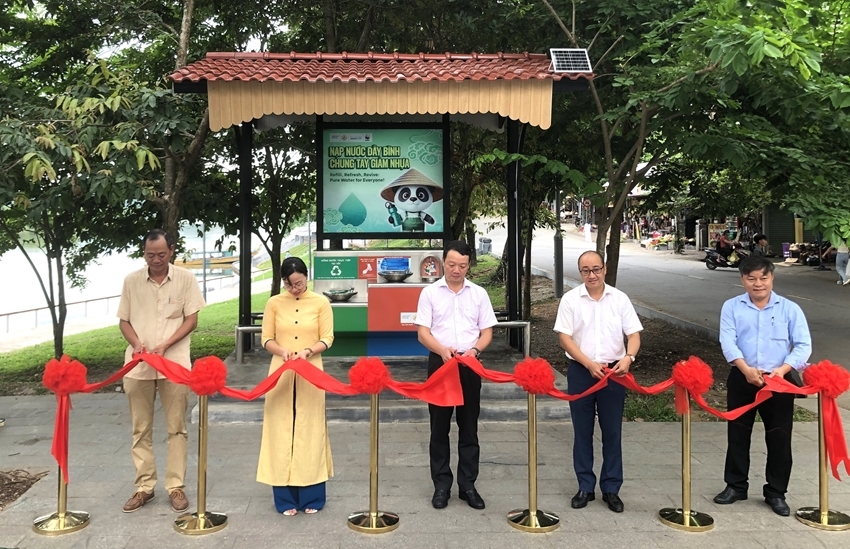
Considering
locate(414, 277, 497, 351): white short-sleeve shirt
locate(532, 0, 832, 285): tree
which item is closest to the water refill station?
locate(532, 0, 832, 285): tree

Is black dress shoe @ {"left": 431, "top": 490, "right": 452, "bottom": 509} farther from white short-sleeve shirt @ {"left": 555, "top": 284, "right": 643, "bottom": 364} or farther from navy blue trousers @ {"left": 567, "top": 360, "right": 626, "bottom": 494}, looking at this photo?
white short-sleeve shirt @ {"left": 555, "top": 284, "right": 643, "bottom": 364}

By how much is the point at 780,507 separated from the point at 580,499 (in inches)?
51.4

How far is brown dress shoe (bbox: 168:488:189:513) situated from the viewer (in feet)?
14.4

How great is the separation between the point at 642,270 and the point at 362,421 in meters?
21.4

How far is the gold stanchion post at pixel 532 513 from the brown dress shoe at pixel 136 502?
2.47m

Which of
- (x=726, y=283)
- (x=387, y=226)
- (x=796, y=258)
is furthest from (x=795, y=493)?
(x=796, y=258)

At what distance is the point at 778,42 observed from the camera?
4840 millimetres

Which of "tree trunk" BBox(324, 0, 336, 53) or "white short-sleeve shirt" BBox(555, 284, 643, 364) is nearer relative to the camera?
"white short-sleeve shirt" BBox(555, 284, 643, 364)

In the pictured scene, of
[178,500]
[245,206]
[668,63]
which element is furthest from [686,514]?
[245,206]

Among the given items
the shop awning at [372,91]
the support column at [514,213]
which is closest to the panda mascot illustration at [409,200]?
the support column at [514,213]

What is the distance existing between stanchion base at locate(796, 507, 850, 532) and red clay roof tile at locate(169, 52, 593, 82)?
443 centimetres

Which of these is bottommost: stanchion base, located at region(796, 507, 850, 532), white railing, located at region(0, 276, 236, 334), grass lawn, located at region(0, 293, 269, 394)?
white railing, located at region(0, 276, 236, 334)

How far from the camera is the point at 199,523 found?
4.12 m

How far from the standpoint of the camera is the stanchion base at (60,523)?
408cm
